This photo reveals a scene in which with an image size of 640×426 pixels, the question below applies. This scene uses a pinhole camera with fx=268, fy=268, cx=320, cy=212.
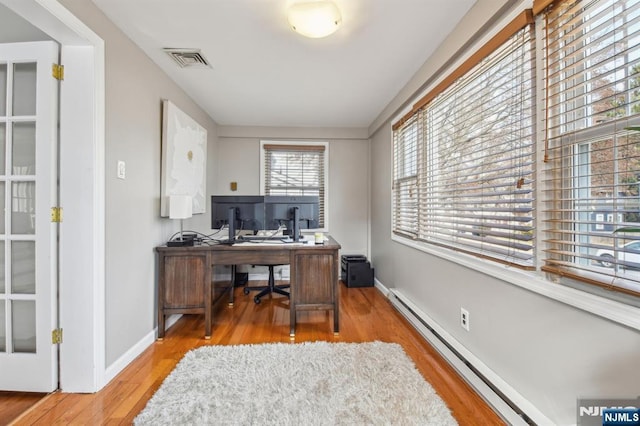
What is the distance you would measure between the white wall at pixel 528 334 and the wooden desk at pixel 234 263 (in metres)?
0.89

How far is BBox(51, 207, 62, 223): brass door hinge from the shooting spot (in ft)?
5.60

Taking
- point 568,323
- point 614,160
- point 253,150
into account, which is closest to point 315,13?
point 614,160

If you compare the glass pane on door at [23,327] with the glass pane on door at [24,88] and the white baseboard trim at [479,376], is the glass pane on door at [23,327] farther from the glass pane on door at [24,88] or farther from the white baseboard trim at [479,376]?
the white baseboard trim at [479,376]

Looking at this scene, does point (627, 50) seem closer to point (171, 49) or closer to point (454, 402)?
point (454, 402)

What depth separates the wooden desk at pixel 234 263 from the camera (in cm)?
243

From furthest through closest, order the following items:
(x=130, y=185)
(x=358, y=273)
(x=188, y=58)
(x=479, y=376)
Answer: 1. (x=358, y=273)
2. (x=188, y=58)
3. (x=130, y=185)
4. (x=479, y=376)

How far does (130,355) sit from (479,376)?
2.48m

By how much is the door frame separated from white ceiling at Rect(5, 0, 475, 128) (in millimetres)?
490

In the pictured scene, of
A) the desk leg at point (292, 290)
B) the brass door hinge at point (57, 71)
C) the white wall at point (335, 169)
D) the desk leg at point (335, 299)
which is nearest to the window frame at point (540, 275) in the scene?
the desk leg at point (335, 299)

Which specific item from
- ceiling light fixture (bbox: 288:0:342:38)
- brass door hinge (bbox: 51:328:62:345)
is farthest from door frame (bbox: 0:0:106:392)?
ceiling light fixture (bbox: 288:0:342:38)

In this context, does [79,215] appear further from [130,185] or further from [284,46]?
[284,46]

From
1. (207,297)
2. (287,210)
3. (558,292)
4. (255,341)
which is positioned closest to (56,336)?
(207,297)

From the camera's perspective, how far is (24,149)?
1739mm

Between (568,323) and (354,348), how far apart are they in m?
1.45
